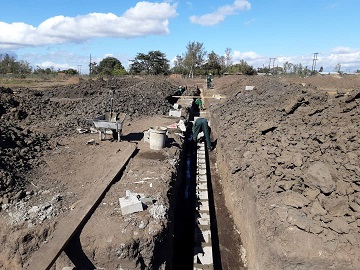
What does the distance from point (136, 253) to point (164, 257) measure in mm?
620

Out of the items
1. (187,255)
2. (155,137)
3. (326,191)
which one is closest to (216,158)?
(155,137)

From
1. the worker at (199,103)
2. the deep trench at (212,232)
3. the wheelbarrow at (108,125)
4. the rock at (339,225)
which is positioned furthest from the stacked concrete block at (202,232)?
the worker at (199,103)

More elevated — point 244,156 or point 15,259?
point 244,156

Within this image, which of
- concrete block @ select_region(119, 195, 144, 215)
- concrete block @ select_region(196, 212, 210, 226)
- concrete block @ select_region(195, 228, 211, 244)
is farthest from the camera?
concrete block @ select_region(196, 212, 210, 226)

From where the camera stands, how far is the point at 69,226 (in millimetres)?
4328

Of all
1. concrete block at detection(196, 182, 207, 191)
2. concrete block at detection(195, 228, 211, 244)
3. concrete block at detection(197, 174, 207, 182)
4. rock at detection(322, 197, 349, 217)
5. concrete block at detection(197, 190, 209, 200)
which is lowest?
concrete block at detection(195, 228, 211, 244)

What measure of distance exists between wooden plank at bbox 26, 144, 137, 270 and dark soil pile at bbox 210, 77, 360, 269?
268cm

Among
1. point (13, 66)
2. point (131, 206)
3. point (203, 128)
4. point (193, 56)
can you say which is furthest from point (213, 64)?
point (131, 206)

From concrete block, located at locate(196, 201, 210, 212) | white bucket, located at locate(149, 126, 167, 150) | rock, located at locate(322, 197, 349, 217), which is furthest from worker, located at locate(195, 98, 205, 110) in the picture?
rock, located at locate(322, 197, 349, 217)

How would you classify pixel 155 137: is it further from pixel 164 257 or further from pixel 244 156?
pixel 164 257

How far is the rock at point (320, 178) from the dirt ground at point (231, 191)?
0.05 ft

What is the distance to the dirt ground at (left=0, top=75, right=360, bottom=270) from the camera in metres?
4.09

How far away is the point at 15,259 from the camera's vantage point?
4078 millimetres

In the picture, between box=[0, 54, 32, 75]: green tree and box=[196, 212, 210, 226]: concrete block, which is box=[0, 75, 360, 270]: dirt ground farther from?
box=[0, 54, 32, 75]: green tree
